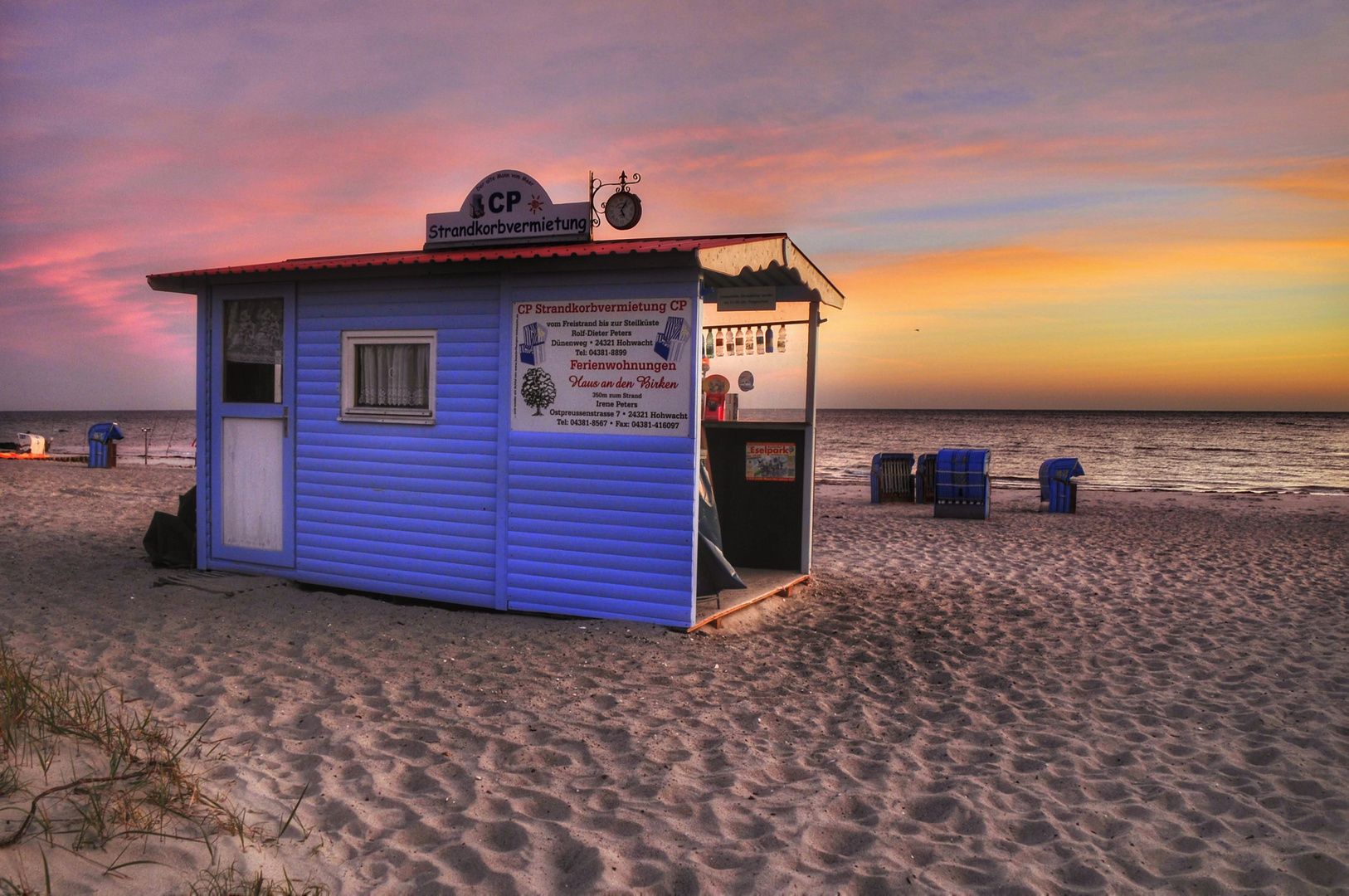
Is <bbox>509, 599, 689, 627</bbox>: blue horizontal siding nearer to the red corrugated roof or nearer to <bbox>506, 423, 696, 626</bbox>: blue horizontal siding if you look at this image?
<bbox>506, 423, 696, 626</bbox>: blue horizontal siding

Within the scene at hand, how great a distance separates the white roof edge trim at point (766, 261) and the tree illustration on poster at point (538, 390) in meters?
1.59

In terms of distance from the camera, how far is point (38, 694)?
3670 mm

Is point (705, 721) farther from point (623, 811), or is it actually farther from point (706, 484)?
point (706, 484)

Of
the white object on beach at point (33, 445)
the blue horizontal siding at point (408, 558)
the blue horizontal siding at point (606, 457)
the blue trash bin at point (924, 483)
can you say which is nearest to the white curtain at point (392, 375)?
the blue horizontal siding at point (606, 457)

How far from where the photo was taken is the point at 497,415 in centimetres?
701

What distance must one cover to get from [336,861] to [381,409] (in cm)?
491

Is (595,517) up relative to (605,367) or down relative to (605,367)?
down

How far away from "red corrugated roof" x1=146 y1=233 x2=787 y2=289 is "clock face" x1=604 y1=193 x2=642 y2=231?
49 cm

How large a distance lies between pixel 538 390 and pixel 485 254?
1.15 m

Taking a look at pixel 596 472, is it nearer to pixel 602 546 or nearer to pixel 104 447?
pixel 602 546

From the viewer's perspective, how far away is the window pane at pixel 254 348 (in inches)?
316

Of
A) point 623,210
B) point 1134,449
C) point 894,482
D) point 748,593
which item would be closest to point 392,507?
point 748,593

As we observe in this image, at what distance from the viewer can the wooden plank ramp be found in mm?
6848

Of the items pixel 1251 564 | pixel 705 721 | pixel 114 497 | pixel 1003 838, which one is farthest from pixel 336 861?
pixel 114 497
